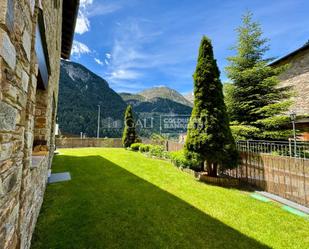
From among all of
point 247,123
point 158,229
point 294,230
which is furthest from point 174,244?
point 247,123

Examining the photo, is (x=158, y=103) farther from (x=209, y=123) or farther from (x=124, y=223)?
(x=124, y=223)

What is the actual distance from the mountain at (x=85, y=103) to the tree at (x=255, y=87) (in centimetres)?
2775

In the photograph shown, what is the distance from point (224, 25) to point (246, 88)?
3.43 meters

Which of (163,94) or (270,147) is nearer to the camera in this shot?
(270,147)

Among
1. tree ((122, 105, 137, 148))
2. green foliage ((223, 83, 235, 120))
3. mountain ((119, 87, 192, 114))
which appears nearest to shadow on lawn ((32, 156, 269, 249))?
green foliage ((223, 83, 235, 120))

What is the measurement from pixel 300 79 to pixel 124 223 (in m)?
11.7

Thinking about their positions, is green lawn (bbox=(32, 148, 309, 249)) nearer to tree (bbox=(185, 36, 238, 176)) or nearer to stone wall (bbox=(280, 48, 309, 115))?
tree (bbox=(185, 36, 238, 176))

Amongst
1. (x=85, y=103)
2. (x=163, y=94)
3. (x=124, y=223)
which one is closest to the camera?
(x=124, y=223)

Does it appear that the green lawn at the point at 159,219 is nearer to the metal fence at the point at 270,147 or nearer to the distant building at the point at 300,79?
the metal fence at the point at 270,147

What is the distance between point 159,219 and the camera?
133 inches

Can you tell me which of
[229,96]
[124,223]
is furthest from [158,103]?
[124,223]

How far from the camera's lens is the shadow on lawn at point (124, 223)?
265cm

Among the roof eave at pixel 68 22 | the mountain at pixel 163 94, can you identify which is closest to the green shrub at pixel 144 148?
the roof eave at pixel 68 22

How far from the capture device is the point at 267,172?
5117 millimetres
